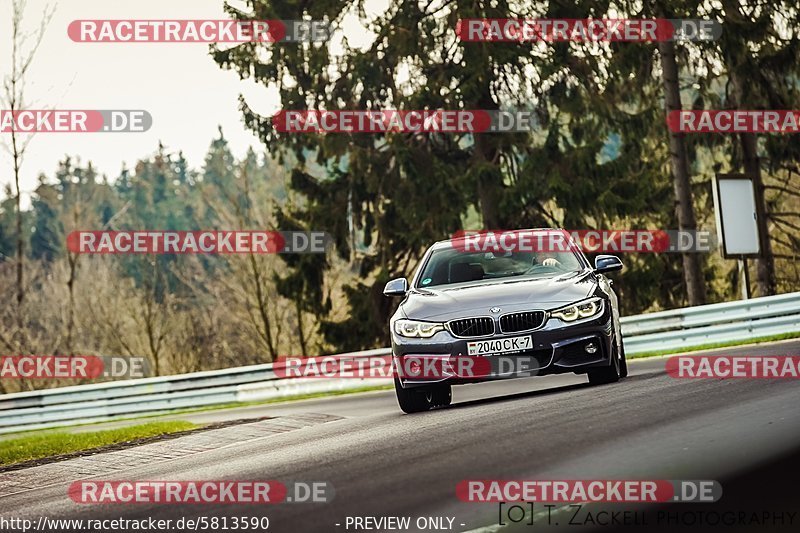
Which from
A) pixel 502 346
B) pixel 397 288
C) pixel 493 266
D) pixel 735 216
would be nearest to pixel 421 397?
pixel 397 288

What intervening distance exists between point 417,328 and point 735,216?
41.7 ft

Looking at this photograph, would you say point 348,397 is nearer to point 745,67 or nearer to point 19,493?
point 19,493

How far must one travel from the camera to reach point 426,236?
31.2 meters

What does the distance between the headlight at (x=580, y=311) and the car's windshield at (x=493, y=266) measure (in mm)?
861

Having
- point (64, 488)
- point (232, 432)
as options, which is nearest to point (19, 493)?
point (64, 488)

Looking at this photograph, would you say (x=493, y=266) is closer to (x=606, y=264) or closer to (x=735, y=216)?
(x=606, y=264)

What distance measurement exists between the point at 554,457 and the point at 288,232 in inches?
974

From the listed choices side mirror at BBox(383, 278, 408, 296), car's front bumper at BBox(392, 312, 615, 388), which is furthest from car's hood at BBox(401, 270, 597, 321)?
side mirror at BBox(383, 278, 408, 296)

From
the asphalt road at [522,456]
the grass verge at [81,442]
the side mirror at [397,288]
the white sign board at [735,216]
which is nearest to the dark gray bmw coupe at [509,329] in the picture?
the side mirror at [397,288]

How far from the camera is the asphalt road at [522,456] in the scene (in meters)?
6.67

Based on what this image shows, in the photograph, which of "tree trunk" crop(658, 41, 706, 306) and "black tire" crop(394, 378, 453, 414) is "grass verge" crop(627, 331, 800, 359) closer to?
"tree trunk" crop(658, 41, 706, 306)

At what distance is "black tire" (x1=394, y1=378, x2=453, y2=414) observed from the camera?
12148mm

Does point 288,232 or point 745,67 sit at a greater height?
point 745,67

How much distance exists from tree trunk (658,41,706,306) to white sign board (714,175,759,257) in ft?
15.6
